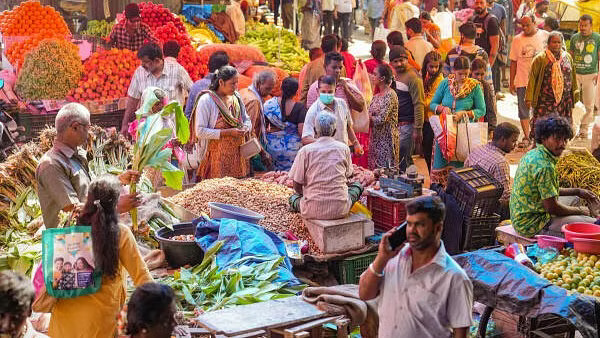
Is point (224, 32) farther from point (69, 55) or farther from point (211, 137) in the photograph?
point (211, 137)

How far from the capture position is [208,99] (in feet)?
30.3

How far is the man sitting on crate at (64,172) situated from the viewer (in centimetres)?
579

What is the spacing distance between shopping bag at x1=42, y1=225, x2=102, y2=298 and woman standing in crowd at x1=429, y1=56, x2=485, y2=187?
584 centimetres

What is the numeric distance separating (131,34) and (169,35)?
546mm

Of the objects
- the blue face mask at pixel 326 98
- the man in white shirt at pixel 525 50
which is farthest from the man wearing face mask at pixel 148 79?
the man in white shirt at pixel 525 50

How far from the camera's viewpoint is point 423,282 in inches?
186

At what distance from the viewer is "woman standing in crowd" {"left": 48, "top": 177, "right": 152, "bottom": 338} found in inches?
195

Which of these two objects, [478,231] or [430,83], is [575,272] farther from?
[430,83]

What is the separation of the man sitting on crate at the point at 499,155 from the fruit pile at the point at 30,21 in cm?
619

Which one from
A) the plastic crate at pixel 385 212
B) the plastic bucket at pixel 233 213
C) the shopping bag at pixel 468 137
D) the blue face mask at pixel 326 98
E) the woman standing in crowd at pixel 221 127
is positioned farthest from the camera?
the shopping bag at pixel 468 137

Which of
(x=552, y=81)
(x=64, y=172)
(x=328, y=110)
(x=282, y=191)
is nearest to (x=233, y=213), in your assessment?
(x=282, y=191)

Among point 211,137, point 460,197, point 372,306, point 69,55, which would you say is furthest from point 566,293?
point 69,55

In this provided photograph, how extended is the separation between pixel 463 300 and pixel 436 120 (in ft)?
18.4

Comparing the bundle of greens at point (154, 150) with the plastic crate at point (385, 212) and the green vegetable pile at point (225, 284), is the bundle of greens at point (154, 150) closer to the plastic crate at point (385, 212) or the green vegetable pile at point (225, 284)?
the green vegetable pile at point (225, 284)
